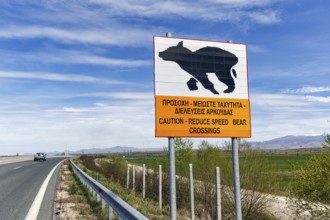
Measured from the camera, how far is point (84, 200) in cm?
1141

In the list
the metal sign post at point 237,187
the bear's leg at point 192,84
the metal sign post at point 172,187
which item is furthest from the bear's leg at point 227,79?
the metal sign post at point 172,187

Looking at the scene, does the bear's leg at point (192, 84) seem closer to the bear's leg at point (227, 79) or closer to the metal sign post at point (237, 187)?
the bear's leg at point (227, 79)

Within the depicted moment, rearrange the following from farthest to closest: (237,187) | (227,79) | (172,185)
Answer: (227,79)
(237,187)
(172,185)

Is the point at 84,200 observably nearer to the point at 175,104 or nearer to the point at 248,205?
the point at 175,104

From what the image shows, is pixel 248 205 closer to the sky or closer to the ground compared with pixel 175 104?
closer to the ground

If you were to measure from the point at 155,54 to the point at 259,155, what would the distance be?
7396mm

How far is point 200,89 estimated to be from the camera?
8320mm

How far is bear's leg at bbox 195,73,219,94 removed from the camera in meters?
8.36

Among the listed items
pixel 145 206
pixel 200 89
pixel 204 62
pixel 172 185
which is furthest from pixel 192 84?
pixel 145 206

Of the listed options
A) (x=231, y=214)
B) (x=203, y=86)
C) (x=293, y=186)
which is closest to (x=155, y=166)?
(x=231, y=214)

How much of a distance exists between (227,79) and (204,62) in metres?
0.71

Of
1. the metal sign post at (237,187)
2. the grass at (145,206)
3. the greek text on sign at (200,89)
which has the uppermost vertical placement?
the greek text on sign at (200,89)

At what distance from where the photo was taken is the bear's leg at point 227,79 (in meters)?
8.56

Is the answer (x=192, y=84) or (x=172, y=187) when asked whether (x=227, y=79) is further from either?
(x=172, y=187)
